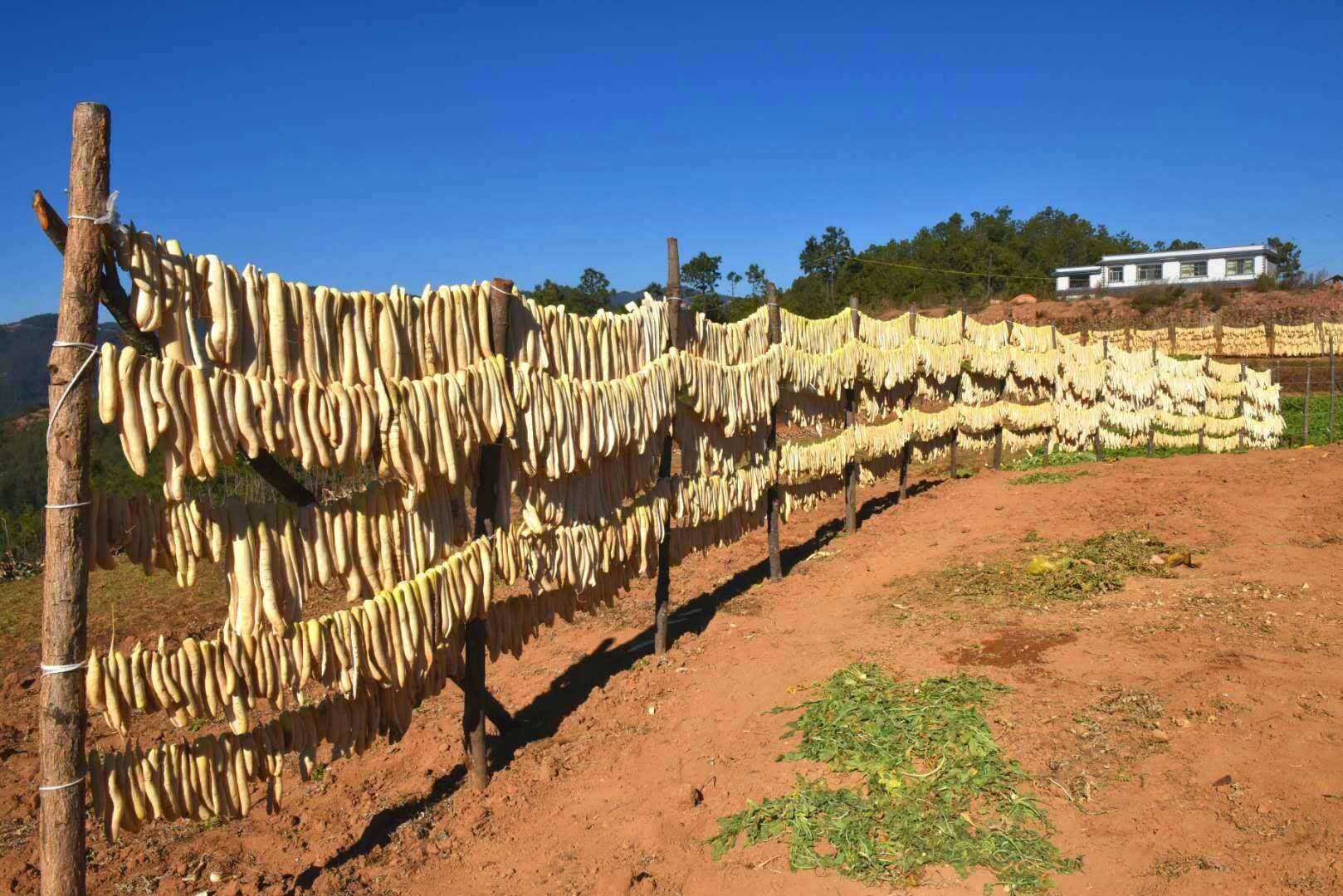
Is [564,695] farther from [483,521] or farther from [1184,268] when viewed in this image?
[1184,268]

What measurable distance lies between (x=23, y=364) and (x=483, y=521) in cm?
5311

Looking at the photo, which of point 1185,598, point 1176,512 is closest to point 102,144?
point 1185,598

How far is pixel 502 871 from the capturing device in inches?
147

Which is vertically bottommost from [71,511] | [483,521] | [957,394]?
[483,521]

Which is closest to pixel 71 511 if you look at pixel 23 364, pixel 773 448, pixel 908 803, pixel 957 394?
pixel 908 803

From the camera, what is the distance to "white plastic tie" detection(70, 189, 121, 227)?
2.73 metres

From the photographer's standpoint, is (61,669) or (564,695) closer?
(61,669)

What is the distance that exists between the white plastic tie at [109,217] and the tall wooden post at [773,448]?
4.95m

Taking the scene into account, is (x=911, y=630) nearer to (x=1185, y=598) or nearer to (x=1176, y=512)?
(x=1185, y=598)

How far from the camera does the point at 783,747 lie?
Answer: 4.30 metres

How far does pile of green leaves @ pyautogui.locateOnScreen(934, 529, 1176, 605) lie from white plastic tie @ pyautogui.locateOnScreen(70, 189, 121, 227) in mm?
5781

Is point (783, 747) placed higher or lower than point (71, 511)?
lower

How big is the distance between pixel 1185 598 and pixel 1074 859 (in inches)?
136

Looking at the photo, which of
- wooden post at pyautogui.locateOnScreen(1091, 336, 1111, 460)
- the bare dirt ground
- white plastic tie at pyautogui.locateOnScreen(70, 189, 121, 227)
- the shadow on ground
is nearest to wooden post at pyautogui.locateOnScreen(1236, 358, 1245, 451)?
wooden post at pyautogui.locateOnScreen(1091, 336, 1111, 460)
